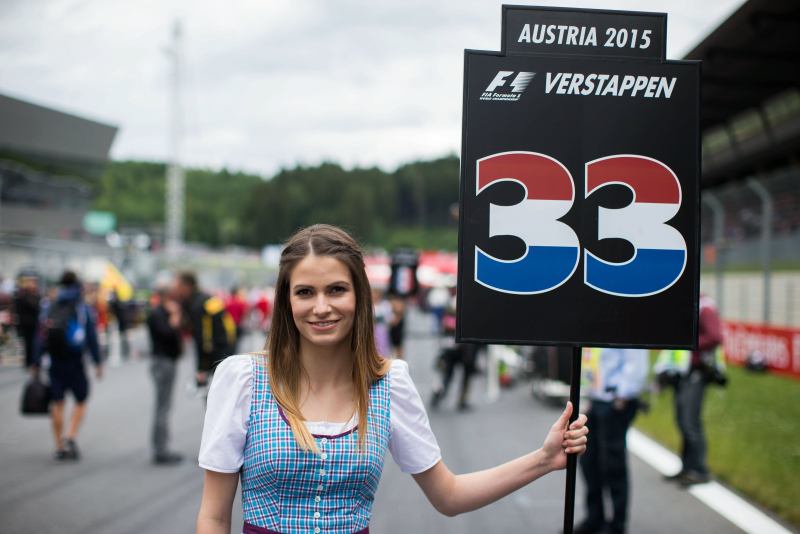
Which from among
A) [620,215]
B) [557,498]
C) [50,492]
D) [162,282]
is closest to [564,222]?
[620,215]

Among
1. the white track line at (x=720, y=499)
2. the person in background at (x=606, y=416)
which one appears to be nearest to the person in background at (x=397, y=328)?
the white track line at (x=720, y=499)

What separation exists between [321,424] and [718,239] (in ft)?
51.4

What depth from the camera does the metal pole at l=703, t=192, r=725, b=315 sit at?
1631 cm

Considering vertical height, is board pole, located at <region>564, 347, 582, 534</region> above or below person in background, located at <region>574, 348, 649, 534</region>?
above

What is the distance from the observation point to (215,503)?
2.34 m

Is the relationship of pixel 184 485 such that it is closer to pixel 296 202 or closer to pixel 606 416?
pixel 606 416

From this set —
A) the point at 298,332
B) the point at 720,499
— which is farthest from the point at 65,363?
the point at 298,332

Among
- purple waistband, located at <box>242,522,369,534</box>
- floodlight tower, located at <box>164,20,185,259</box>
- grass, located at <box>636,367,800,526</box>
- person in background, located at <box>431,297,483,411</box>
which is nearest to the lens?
purple waistband, located at <box>242,522,369,534</box>

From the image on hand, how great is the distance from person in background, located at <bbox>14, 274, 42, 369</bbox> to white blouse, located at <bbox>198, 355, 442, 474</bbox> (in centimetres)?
1393

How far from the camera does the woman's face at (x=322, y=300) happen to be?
7.86 ft

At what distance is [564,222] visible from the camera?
2580 mm

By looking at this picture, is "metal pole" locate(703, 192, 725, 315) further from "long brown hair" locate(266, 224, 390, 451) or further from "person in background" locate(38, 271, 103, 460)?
"long brown hair" locate(266, 224, 390, 451)

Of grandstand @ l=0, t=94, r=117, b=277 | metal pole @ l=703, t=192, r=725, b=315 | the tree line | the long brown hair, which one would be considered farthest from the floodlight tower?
the tree line

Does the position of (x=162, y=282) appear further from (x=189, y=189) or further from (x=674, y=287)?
(x=189, y=189)
